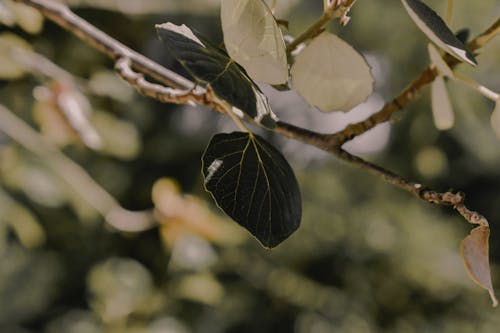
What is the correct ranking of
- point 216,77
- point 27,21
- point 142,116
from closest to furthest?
point 216,77 → point 27,21 → point 142,116

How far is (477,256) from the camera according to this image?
0.61ft

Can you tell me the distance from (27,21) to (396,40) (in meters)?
0.69

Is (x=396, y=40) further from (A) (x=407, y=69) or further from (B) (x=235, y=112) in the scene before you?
(B) (x=235, y=112)

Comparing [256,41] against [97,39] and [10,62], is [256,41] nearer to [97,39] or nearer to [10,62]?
[97,39]

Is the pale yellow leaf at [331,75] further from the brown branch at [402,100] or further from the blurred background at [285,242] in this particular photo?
the blurred background at [285,242]

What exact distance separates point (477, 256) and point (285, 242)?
745 mm

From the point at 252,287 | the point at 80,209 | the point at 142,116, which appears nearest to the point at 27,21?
the point at 80,209

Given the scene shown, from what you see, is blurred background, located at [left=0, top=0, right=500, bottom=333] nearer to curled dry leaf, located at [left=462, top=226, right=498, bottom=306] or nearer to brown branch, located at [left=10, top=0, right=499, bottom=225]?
brown branch, located at [left=10, top=0, right=499, bottom=225]

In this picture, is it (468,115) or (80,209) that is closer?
(80,209)

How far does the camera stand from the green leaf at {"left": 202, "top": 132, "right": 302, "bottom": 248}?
0.19 m

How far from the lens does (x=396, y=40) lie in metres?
0.98

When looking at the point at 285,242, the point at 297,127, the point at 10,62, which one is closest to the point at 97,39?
the point at 297,127

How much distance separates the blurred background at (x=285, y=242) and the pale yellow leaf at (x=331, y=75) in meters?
0.56

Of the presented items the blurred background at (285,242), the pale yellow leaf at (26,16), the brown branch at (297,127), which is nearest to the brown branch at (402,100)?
the brown branch at (297,127)
